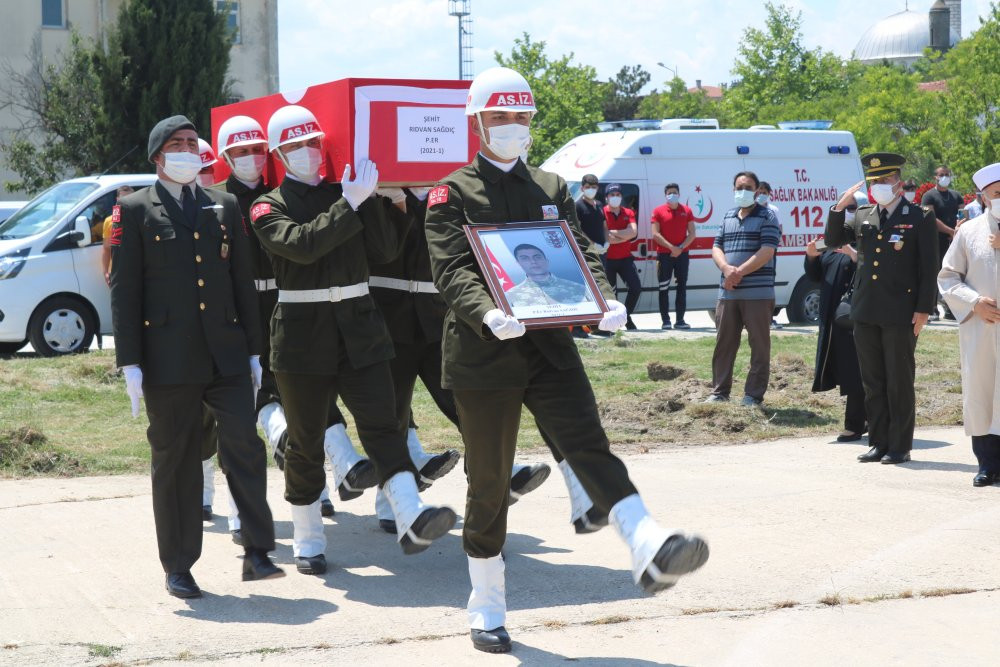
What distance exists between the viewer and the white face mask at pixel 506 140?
5117 mm

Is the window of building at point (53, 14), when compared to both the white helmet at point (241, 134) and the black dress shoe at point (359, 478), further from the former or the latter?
the black dress shoe at point (359, 478)

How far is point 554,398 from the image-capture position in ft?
16.3

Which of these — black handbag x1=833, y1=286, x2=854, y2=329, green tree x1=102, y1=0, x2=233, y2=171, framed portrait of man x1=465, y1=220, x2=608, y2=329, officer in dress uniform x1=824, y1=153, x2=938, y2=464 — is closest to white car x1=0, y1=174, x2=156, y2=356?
black handbag x1=833, y1=286, x2=854, y2=329

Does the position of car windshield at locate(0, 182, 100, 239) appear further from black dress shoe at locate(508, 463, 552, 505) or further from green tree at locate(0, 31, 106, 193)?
green tree at locate(0, 31, 106, 193)

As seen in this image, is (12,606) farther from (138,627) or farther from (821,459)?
(821,459)

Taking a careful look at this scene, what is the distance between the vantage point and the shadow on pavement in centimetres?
549

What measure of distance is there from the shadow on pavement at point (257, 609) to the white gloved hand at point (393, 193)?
6.58 ft

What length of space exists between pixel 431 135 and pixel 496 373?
1.99 meters

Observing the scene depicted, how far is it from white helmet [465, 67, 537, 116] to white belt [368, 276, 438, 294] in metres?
2.11

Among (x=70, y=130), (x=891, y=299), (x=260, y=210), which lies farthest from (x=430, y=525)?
(x=70, y=130)

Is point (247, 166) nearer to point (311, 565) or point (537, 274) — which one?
point (311, 565)

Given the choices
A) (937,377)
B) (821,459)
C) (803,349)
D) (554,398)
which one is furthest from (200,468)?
(803,349)

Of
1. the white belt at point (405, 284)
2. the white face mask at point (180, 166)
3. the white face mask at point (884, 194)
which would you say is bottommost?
the white belt at point (405, 284)

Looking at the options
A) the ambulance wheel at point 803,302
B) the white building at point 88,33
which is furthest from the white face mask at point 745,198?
the white building at point 88,33
